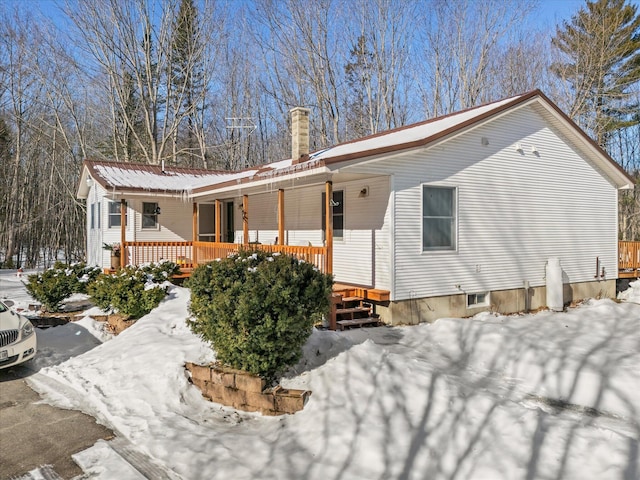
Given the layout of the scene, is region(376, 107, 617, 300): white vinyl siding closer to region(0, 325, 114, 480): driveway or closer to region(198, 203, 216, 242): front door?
region(0, 325, 114, 480): driveway

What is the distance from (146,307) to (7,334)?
2.83 m

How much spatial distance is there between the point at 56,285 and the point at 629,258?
15979 mm

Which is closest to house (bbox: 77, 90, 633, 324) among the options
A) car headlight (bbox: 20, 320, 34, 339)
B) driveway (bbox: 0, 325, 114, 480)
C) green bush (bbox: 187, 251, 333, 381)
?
green bush (bbox: 187, 251, 333, 381)

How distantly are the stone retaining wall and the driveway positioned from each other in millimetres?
1213

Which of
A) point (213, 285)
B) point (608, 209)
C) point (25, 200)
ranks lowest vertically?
point (213, 285)

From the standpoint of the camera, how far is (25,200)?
95.3 ft

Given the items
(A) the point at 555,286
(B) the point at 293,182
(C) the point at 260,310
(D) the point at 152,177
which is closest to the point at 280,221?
(B) the point at 293,182

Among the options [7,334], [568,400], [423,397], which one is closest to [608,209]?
[568,400]

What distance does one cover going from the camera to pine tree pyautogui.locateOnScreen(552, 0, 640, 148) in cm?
2370

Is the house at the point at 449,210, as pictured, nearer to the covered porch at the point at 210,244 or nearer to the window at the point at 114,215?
the covered porch at the point at 210,244

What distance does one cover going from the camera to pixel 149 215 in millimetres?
A: 16391

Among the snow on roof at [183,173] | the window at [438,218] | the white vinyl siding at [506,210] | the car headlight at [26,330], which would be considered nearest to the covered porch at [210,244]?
the snow on roof at [183,173]

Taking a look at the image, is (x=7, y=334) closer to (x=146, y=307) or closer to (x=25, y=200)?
(x=146, y=307)

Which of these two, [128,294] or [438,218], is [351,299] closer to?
[438,218]
